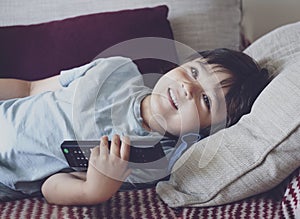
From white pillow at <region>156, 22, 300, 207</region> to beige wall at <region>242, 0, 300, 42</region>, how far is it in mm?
802

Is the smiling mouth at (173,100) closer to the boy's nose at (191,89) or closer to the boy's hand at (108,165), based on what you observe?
the boy's nose at (191,89)

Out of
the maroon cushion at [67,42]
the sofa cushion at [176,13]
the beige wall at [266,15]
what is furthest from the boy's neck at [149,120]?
the beige wall at [266,15]

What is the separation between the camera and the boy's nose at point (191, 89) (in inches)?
42.6

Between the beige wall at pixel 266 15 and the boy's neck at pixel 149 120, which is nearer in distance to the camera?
the boy's neck at pixel 149 120

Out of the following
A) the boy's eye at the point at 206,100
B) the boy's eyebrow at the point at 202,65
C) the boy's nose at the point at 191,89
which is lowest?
the boy's eye at the point at 206,100

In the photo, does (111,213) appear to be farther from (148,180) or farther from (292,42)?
(292,42)

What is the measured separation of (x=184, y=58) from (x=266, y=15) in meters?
0.62

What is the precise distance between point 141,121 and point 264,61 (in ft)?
1.02

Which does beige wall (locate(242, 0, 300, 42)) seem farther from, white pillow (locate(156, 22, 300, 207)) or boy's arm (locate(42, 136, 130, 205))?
boy's arm (locate(42, 136, 130, 205))

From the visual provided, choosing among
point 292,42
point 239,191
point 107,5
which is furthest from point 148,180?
point 107,5

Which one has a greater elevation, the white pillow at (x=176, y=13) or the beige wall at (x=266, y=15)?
the white pillow at (x=176, y=13)

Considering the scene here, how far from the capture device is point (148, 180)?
1.10 metres

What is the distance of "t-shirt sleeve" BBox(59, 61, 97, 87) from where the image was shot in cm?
123

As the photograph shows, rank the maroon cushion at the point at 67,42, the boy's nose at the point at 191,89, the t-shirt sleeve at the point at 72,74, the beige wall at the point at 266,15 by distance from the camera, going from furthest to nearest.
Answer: the beige wall at the point at 266,15 < the maroon cushion at the point at 67,42 < the t-shirt sleeve at the point at 72,74 < the boy's nose at the point at 191,89
